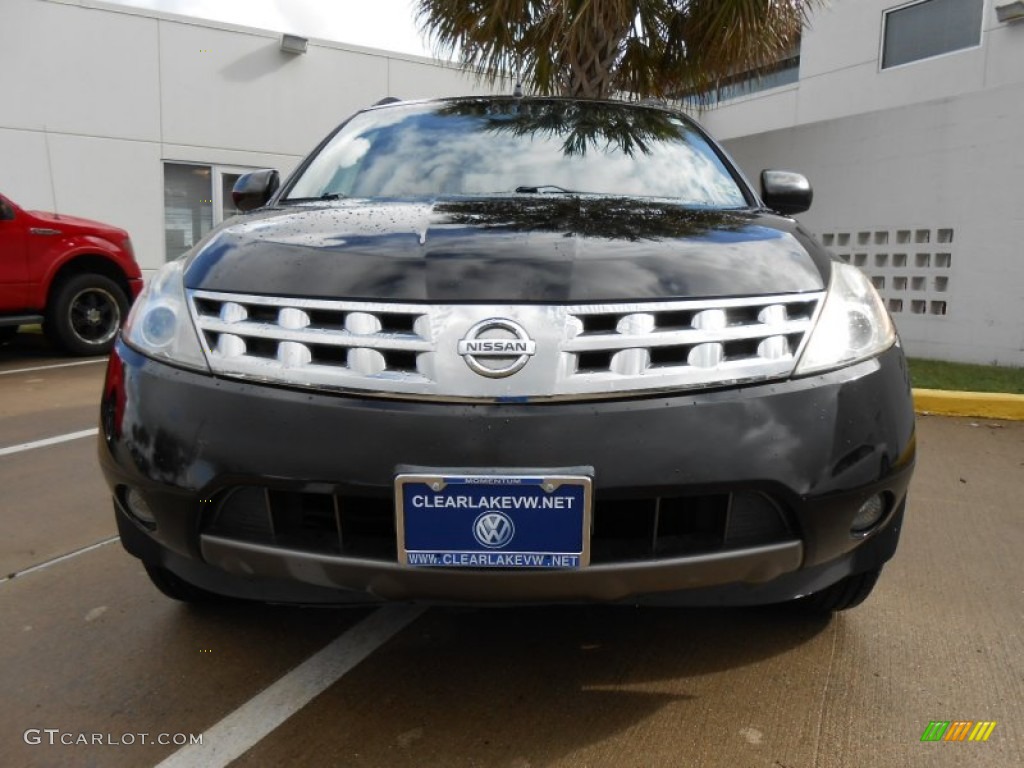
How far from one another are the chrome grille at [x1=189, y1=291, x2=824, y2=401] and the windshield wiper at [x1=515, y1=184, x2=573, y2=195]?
88 centimetres

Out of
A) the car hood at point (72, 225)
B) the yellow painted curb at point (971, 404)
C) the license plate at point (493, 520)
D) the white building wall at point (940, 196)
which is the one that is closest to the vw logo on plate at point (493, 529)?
the license plate at point (493, 520)

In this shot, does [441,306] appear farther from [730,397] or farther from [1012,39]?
[1012,39]

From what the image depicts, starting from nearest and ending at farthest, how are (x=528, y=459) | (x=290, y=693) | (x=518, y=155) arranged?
(x=528, y=459)
(x=290, y=693)
(x=518, y=155)

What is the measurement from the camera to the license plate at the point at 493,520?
56.6 inches

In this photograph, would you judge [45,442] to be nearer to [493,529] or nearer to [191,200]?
[493,529]

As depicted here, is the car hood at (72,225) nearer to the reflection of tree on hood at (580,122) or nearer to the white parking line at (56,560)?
the white parking line at (56,560)

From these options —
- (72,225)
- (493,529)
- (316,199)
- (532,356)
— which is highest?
(72,225)

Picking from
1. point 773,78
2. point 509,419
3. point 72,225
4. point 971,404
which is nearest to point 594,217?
point 509,419

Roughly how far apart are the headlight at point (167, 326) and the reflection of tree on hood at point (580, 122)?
1.28 m

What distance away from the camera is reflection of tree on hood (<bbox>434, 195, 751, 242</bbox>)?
5.89ft

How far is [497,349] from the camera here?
1492mm

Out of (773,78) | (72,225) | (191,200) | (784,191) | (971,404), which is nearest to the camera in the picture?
(784,191)

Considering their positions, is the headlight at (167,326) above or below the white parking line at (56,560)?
above

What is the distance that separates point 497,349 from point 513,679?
834mm
